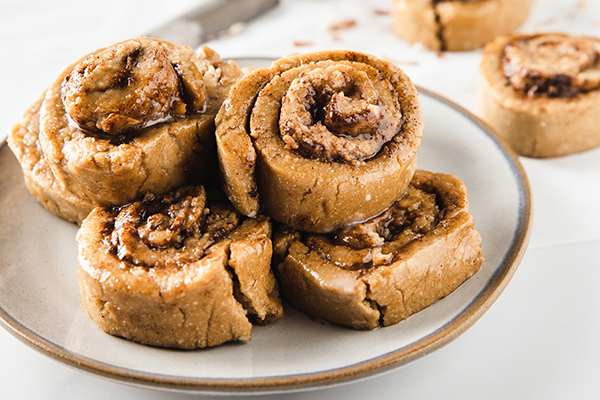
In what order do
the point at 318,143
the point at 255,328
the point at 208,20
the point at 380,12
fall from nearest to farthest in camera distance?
the point at 318,143
the point at 255,328
the point at 208,20
the point at 380,12

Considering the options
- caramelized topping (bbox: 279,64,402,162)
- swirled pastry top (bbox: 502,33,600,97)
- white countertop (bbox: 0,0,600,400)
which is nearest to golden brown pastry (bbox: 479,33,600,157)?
swirled pastry top (bbox: 502,33,600,97)

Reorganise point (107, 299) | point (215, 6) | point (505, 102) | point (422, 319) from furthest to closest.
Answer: point (215, 6)
point (505, 102)
point (422, 319)
point (107, 299)

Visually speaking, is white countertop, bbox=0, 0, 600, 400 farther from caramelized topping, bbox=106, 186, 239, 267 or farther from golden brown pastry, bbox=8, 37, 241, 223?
golden brown pastry, bbox=8, 37, 241, 223

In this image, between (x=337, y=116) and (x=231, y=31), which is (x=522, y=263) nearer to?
(x=337, y=116)

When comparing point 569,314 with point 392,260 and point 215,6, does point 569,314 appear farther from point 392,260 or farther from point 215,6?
point 215,6

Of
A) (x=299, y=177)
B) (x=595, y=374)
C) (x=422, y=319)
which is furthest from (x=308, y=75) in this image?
(x=595, y=374)

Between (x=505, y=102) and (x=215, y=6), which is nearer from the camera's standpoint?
(x=505, y=102)

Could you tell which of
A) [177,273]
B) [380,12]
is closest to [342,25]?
[380,12]
